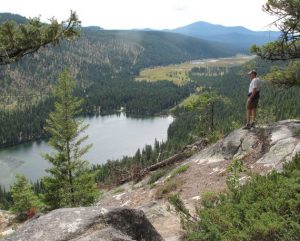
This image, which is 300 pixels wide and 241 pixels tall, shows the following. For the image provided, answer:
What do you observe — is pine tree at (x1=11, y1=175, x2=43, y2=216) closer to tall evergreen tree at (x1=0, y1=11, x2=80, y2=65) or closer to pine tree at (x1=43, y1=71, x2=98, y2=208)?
pine tree at (x1=43, y1=71, x2=98, y2=208)

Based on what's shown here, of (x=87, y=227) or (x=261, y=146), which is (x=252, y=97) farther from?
(x=87, y=227)

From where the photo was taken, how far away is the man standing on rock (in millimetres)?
23984

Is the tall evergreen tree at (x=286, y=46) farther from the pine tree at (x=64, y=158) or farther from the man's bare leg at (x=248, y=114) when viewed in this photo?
the pine tree at (x=64, y=158)

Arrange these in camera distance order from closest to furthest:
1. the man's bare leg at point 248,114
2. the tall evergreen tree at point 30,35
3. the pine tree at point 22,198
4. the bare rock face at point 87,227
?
1. the bare rock face at point 87,227
2. the tall evergreen tree at point 30,35
3. the man's bare leg at point 248,114
4. the pine tree at point 22,198

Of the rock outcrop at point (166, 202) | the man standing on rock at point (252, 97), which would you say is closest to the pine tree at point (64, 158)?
the rock outcrop at point (166, 202)

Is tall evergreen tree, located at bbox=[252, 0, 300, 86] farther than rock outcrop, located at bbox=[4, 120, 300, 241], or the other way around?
tall evergreen tree, located at bbox=[252, 0, 300, 86]

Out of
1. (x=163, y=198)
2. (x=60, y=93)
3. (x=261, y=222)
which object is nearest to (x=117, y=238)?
(x=261, y=222)

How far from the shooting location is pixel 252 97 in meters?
24.5

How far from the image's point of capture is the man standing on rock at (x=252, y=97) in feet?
78.7

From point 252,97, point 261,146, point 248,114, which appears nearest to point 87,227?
point 261,146

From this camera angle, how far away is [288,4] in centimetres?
2020

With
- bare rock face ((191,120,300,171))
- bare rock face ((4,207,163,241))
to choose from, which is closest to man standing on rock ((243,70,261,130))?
bare rock face ((191,120,300,171))

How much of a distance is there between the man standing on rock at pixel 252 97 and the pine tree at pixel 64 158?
15.3m

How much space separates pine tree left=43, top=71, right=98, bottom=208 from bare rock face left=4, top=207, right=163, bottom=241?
921 inches
